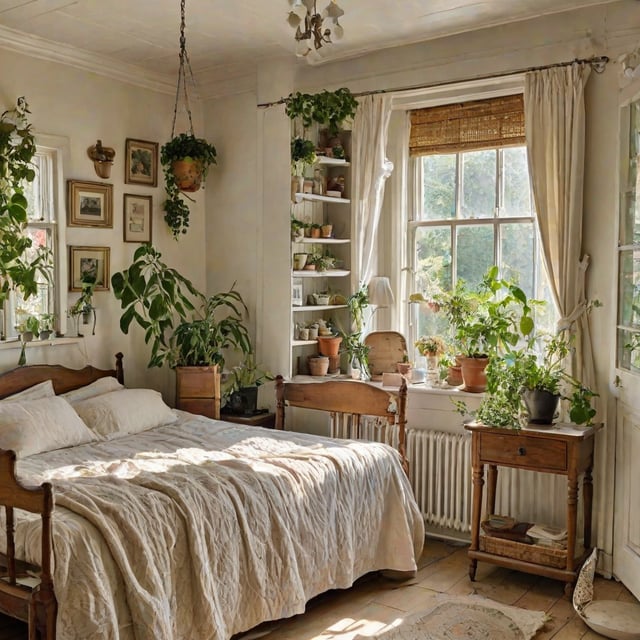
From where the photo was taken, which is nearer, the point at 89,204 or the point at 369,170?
the point at 89,204

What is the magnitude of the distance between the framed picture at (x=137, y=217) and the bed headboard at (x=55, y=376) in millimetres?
774

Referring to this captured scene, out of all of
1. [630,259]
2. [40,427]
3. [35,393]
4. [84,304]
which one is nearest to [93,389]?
[35,393]

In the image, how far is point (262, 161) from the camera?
488 cm

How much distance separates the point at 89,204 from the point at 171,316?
0.84 meters

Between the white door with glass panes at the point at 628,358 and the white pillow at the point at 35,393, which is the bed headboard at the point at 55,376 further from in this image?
the white door with glass panes at the point at 628,358

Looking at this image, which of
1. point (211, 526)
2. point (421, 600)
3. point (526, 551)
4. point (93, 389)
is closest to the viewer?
point (211, 526)

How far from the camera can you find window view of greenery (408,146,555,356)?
14.6ft

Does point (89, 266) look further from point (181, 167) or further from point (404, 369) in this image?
point (404, 369)

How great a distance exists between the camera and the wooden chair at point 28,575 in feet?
7.89

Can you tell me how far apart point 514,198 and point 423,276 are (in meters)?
0.73

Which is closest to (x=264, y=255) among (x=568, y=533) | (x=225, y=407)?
(x=225, y=407)

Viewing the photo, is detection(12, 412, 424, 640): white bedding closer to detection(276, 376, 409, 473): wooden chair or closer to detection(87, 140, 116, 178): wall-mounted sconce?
detection(276, 376, 409, 473): wooden chair

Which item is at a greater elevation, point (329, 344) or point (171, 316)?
point (171, 316)

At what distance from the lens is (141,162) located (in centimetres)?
491
